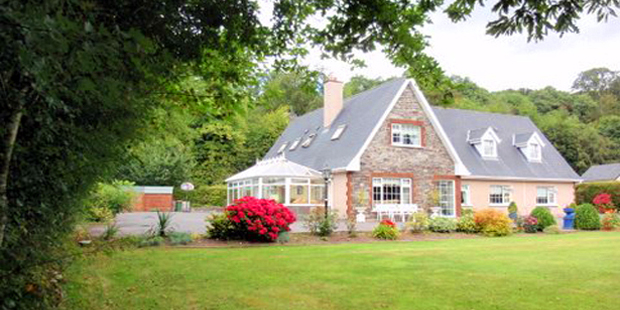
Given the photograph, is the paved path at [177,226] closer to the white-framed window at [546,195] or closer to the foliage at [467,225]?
the foliage at [467,225]

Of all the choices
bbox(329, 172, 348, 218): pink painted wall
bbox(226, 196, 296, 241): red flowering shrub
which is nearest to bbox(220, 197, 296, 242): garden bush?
bbox(226, 196, 296, 241): red flowering shrub

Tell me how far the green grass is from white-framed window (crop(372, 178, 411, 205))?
12.0m

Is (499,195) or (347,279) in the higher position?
(499,195)

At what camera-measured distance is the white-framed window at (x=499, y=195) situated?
2775 cm

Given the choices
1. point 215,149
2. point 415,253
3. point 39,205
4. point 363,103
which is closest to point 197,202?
point 215,149

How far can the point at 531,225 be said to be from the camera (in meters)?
18.1

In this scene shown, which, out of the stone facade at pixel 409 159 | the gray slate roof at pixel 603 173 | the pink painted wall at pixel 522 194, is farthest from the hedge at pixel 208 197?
the gray slate roof at pixel 603 173

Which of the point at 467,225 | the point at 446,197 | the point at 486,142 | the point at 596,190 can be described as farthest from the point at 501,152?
the point at 467,225

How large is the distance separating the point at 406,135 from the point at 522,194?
9187 millimetres

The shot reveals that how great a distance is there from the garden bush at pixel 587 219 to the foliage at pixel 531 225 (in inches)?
99.7

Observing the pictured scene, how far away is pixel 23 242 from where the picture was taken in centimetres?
394

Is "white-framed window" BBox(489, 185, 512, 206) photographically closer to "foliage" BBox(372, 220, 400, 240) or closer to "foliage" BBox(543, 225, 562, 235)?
"foliage" BBox(543, 225, 562, 235)

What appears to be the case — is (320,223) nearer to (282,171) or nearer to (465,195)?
A: (282,171)

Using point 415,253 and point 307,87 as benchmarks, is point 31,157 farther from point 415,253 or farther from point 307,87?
point 415,253
